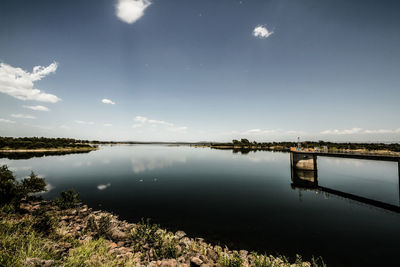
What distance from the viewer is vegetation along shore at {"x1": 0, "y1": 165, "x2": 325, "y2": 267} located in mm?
9453

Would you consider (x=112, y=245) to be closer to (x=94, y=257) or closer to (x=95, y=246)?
(x=95, y=246)

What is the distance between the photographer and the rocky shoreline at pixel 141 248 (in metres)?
11.0

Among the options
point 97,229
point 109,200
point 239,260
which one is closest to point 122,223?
point 97,229

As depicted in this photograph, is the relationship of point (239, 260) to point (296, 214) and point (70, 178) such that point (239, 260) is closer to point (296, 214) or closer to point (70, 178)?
point (296, 214)

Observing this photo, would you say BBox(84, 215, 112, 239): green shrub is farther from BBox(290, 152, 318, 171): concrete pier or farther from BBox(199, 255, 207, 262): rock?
BBox(290, 152, 318, 171): concrete pier

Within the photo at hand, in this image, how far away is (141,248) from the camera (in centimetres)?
1292

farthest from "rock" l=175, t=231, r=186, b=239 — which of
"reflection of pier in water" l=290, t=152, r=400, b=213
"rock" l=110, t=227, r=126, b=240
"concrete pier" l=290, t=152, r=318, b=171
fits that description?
"concrete pier" l=290, t=152, r=318, b=171

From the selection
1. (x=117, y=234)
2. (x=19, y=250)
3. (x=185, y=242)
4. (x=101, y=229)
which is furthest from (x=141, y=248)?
(x=19, y=250)

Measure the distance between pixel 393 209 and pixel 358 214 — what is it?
6.63 m

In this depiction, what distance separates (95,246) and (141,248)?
3.53m

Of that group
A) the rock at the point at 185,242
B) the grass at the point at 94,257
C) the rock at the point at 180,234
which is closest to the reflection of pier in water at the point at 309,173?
the rock at the point at 180,234

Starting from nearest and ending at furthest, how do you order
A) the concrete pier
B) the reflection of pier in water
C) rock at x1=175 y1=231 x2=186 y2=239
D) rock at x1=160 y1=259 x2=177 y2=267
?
1. rock at x1=160 y1=259 x2=177 y2=267
2. rock at x1=175 y1=231 x2=186 y2=239
3. the reflection of pier in water
4. the concrete pier

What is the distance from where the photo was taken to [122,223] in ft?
58.6

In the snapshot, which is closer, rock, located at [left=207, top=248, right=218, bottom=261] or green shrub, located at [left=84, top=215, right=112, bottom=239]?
rock, located at [left=207, top=248, right=218, bottom=261]
